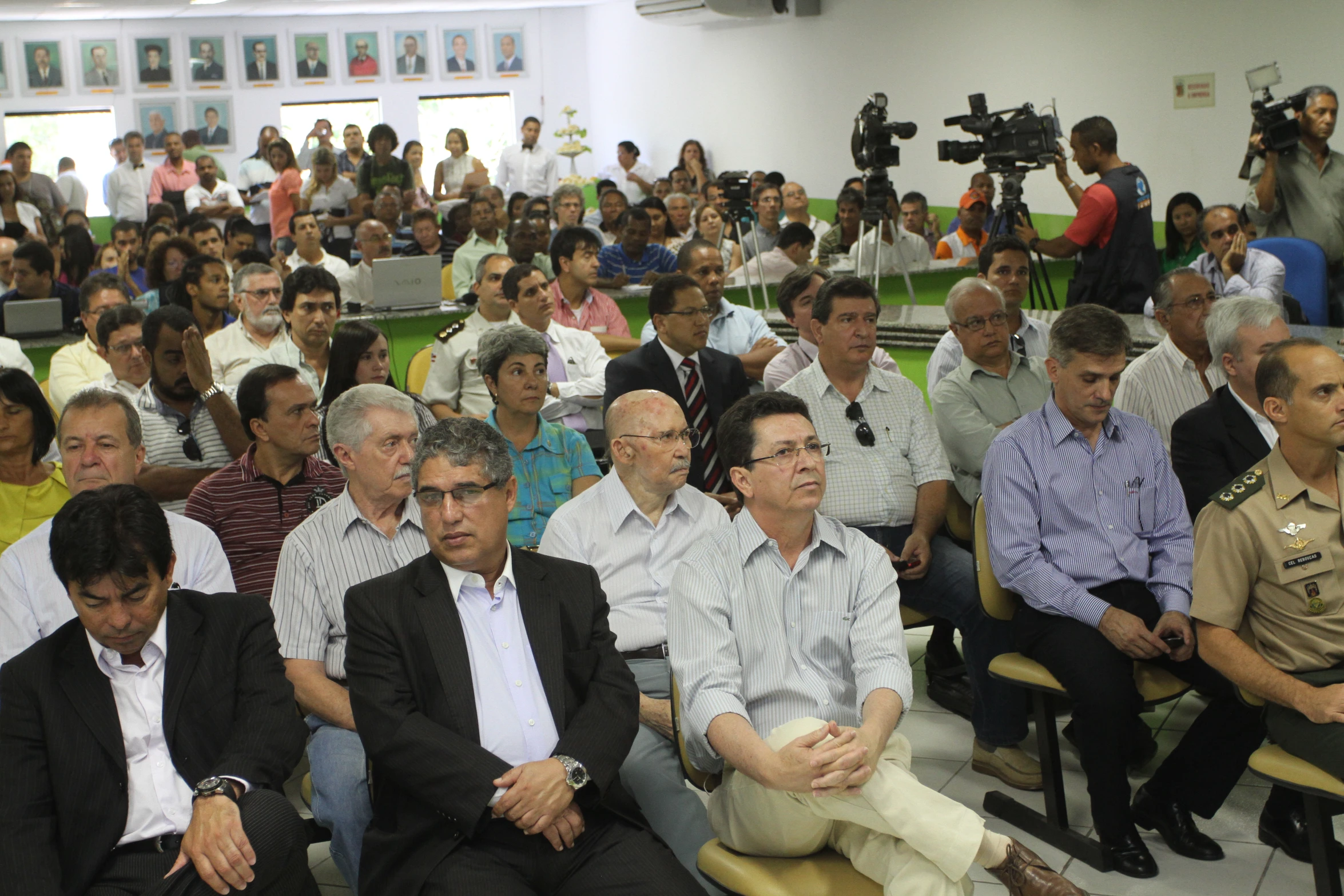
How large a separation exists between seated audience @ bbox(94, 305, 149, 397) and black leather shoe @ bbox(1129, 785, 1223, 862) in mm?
3224

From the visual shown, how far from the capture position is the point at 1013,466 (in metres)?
3.00

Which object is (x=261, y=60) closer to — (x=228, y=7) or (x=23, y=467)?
(x=228, y=7)

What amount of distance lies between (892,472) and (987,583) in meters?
0.57

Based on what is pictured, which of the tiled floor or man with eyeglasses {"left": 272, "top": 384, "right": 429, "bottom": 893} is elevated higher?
man with eyeglasses {"left": 272, "top": 384, "right": 429, "bottom": 893}

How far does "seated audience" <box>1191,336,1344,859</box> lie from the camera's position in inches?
96.3

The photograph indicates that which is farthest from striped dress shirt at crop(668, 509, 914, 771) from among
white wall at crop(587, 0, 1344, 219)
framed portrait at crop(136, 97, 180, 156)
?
framed portrait at crop(136, 97, 180, 156)

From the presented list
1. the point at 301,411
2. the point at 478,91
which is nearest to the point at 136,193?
the point at 478,91

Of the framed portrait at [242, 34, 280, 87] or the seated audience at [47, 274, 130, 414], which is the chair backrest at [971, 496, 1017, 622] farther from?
the framed portrait at [242, 34, 280, 87]

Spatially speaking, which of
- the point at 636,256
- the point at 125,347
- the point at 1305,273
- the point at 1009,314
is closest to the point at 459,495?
the point at 125,347

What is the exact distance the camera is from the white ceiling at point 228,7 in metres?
12.4

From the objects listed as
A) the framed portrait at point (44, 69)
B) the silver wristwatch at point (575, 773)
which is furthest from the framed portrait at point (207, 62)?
the silver wristwatch at point (575, 773)

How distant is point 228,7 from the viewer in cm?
1341

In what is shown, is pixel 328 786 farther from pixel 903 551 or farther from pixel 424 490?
pixel 903 551

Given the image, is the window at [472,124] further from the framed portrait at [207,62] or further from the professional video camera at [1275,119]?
the professional video camera at [1275,119]
